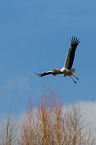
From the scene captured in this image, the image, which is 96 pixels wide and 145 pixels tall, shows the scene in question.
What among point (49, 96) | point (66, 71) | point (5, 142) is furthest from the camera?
point (5, 142)

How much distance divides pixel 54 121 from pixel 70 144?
1.11m

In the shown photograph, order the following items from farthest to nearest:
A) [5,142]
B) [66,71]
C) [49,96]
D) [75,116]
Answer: [75,116], [5,142], [49,96], [66,71]

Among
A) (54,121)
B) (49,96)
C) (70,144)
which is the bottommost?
(70,144)

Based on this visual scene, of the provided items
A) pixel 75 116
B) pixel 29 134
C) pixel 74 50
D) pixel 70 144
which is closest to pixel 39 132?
pixel 29 134

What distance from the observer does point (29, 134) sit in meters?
10.3

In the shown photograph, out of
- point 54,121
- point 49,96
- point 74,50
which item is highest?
point 74,50

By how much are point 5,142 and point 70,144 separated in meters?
2.53

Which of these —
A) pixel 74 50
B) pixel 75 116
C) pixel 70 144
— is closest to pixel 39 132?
pixel 70 144

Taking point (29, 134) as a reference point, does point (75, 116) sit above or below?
above

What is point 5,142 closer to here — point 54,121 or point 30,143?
point 30,143

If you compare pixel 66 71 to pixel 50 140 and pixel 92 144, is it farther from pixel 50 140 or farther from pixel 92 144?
pixel 92 144

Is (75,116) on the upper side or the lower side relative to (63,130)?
upper

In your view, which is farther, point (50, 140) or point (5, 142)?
point (5, 142)

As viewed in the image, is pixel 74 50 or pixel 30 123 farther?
pixel 30 123
